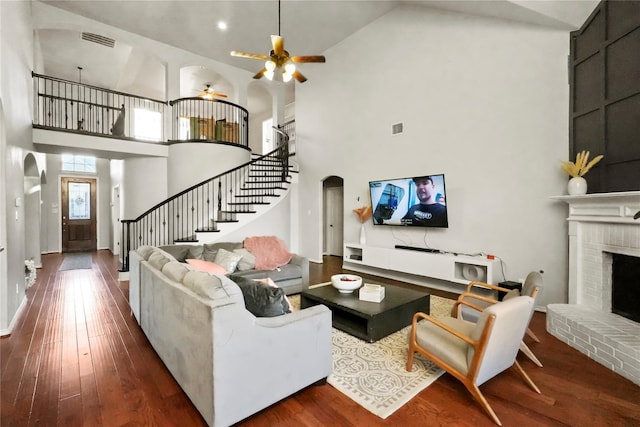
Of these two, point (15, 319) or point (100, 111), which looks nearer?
point (15, 319)

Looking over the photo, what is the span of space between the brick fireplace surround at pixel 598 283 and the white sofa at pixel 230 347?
243cm

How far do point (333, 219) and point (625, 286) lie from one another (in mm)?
6215

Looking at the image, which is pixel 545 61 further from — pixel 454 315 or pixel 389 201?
pixel 454 315

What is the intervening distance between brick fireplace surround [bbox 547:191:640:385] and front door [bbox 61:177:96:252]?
11.6 m

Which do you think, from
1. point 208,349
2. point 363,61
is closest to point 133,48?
point 363,61

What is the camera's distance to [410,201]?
204 inches

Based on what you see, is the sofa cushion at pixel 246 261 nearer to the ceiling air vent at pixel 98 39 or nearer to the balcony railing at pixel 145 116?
the balcony railing at pixel 145 116

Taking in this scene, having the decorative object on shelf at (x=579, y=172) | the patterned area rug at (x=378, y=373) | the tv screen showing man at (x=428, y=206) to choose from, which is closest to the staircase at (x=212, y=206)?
the tv screen showing man at (x=428, y=206)

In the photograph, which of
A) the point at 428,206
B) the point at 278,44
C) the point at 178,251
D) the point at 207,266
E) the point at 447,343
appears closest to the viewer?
the point at 447,343

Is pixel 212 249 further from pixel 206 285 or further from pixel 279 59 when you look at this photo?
pixel 279 59

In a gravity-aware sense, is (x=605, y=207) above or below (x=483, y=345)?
above

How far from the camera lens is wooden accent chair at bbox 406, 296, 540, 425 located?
187 centimetres

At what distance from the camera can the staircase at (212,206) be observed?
239 inches

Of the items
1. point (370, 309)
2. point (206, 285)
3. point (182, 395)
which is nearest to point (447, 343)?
point (370, 309)
